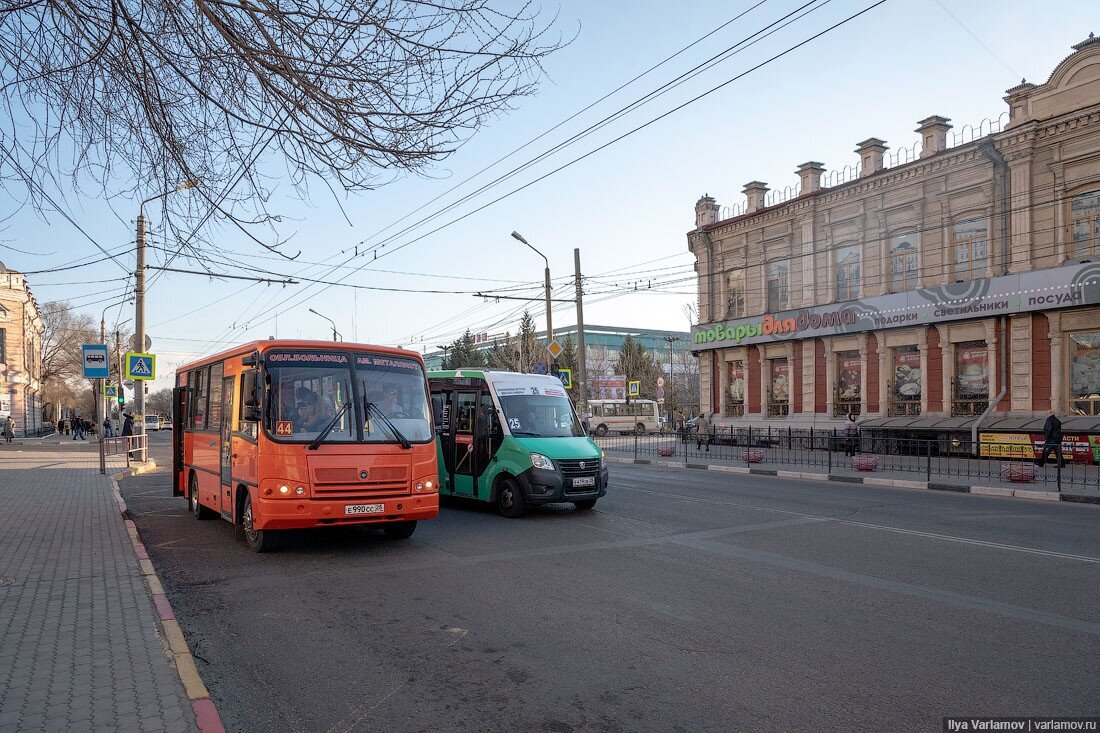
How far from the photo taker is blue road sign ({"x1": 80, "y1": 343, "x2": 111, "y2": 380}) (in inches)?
778

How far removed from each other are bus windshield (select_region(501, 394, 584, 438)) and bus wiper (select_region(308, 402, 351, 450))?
394 cm

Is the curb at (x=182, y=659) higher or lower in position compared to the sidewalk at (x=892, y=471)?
higher

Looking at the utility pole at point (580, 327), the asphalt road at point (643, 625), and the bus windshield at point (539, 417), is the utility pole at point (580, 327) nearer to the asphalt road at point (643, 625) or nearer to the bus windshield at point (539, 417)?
the bus windshield at point (539, 417)

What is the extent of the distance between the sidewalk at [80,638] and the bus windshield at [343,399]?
90.5 inches

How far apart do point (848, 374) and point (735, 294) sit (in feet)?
23.1

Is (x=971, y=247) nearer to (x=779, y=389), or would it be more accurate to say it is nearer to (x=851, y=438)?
(x=851, y=438)

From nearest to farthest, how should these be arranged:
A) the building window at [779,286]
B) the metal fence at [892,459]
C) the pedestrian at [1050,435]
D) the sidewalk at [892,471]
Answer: the sidewalk at [892,471] < the metal fence at [892,459] < the pedestrian at [1050,435] < the building window at [779,286]

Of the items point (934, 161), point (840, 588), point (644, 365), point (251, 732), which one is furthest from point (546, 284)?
point (644, 365)

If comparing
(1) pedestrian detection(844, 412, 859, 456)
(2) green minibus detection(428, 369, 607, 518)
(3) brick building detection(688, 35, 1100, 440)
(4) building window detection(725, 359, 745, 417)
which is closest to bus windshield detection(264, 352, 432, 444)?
(2) green minibus detection(428, 369, 607, 518)

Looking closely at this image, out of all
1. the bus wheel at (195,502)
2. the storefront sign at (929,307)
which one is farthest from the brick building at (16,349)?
the storefront sign at (929,307)

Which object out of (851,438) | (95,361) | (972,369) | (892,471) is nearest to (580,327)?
(851,438)

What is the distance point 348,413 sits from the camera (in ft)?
30.5

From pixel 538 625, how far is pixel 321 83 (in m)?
4.70

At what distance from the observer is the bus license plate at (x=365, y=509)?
889 cm
